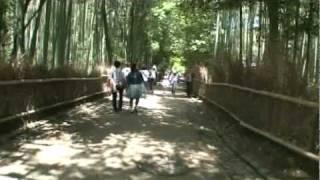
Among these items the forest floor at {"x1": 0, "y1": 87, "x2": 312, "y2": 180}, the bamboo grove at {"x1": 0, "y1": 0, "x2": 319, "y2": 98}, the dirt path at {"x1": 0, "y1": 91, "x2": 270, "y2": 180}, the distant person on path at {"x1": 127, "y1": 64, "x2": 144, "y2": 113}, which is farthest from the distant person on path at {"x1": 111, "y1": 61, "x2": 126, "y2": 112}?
the dirt path at {"x1": 0, "y1": 91, "x2": 270, "y2": 180}

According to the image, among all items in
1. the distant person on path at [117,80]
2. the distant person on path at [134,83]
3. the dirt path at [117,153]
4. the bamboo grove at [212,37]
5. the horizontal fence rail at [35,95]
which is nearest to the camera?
the dirt path at [117,153]

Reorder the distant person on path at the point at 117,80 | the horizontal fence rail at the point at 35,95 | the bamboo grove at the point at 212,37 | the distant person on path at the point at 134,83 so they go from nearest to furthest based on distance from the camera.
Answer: the bamboo grove at the point at 212,37, the horizontal fence rail at the point at 35,95, the distant person on path at the point at 134,83, the distant person on path at the point at 117,80

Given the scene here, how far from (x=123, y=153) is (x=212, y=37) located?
26817mm

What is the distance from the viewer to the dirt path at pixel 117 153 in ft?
29.4

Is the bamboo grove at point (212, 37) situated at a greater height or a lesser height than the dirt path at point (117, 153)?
greater

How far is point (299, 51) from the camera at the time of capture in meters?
13.7

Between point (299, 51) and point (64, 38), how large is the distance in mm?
7995

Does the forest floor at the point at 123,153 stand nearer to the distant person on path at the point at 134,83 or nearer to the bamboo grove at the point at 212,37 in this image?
the bamboo grove at the point at 212,37

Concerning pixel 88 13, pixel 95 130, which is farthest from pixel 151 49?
pixel 95 130

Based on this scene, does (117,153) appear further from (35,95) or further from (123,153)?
(35,95)

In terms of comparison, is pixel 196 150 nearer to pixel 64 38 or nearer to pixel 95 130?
pixel 95 130

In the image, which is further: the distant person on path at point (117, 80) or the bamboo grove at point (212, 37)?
the distant person on path at point (117, 80)

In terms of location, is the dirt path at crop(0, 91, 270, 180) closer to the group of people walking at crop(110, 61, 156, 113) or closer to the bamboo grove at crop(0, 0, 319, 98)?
the bamboo grove at crop(0, 0, 319, 98)

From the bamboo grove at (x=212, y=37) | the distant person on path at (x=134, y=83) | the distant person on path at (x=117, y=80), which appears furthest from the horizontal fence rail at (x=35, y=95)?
the distant person on path at (x=134, y=83)
